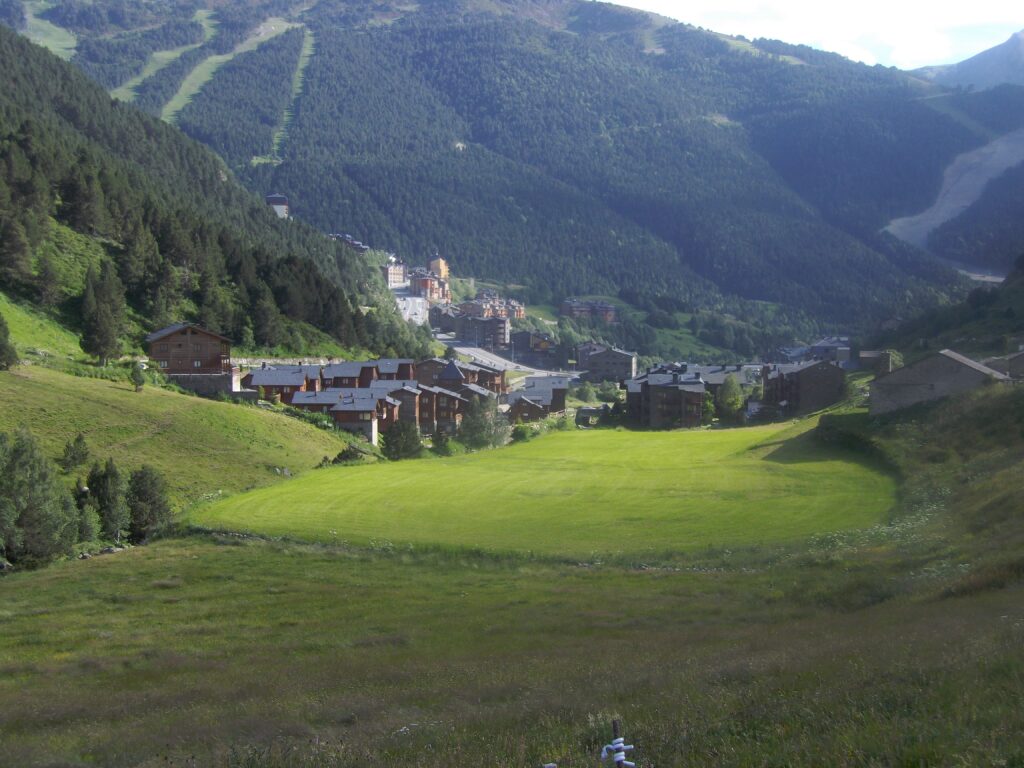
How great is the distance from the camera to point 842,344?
144 metres

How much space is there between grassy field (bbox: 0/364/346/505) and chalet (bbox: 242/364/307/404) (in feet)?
40.6

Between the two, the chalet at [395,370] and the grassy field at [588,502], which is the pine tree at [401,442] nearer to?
the grassy field at [588,502]

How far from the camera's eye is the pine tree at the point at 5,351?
2105 inches

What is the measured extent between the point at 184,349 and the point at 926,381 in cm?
5314

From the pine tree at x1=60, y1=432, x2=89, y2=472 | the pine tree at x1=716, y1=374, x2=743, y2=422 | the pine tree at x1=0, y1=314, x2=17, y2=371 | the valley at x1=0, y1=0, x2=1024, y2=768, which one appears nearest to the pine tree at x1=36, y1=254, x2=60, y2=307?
the valley at x1=0, y1=0, x2=1024, y2=768

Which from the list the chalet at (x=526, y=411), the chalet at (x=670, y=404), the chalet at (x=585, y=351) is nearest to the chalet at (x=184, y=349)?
the chalet at (x=526, y=411)

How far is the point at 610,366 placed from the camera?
134625mm

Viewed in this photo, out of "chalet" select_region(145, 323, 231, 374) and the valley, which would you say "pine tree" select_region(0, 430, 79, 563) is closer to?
the valley

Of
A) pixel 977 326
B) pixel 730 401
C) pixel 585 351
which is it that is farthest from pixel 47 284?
pixel 585 351

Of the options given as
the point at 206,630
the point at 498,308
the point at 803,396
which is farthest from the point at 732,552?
the point at 498,308

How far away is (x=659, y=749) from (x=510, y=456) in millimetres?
49759

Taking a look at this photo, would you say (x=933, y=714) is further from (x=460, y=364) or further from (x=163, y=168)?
(x=163, y=168)

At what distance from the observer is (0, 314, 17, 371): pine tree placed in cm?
5347

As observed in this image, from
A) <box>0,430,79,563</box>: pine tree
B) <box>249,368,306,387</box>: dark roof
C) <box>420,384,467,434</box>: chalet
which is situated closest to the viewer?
<box>0,430,79,563</box>: pine tree
